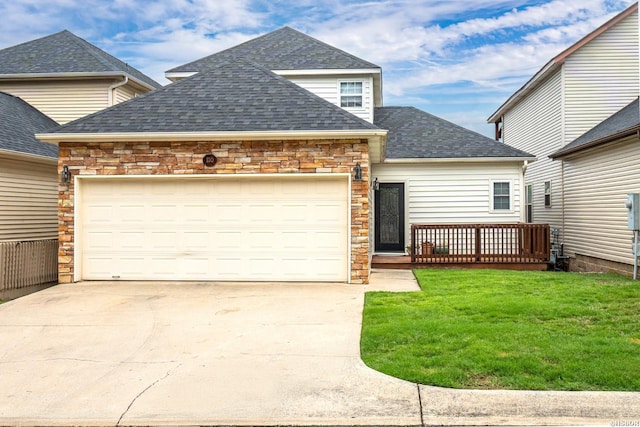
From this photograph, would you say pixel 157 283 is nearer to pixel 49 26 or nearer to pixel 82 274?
pixel 82 274

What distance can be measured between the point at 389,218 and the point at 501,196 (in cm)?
313

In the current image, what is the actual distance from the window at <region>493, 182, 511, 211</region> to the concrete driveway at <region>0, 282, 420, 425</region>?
24.8 ft

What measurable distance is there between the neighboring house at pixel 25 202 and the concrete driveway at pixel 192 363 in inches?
78.2

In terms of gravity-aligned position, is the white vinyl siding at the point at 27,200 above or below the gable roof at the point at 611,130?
below

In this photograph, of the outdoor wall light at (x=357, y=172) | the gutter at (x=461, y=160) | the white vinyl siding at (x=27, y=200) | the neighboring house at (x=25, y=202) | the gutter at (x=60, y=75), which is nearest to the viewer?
the outdoor wall light at (x=357, y=172)

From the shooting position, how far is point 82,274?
10.9 m

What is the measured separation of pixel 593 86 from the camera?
52.9ft

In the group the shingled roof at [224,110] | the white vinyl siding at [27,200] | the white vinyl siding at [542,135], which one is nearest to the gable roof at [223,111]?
the shingled roof at [224,110]

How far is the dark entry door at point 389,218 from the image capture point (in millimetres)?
15523

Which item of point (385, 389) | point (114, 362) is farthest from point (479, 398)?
point (114, 362)

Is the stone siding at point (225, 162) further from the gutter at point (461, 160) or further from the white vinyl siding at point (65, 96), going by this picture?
the white vinyl siding at point (65, 96)

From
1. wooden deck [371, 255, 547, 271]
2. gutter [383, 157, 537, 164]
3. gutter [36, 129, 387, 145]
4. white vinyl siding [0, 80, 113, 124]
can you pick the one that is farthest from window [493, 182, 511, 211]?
white vinyl siding [0, 80, 113, 124]

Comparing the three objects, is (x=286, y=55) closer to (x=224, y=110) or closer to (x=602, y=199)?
(x=224, y=110)

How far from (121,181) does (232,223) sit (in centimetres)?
239
